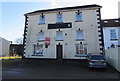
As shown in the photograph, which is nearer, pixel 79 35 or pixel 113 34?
pixel 79 35

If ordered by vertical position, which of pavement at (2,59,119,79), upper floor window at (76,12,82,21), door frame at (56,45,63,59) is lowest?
pavement at (2,59,119,79)

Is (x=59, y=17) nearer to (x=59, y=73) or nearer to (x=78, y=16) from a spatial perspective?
(x=78, y=16)

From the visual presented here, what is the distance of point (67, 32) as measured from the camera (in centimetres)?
1730

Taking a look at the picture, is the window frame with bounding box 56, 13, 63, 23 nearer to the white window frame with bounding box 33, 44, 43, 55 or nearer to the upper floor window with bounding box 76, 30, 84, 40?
the upper floor window with bounding box 76, 30, 84, 40

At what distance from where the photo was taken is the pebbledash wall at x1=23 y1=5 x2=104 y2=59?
16.4 meters

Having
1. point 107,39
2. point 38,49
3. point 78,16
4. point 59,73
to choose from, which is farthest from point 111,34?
point 59,73

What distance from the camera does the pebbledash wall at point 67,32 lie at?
16.4m

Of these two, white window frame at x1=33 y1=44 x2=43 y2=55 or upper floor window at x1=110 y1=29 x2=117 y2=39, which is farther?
white window frame at x1=33 y1=44 x2=43 y2=55

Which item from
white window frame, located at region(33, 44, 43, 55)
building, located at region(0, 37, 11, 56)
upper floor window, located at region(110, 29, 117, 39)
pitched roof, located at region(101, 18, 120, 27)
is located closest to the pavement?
white window frame, located at region(33, 44, 43, 55)

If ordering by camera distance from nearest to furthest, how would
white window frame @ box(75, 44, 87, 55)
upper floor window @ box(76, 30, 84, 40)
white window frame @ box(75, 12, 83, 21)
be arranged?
white window frame @ box(75, 44, 87, 55) → upper floor window @ box(76, 30, 84, 40) → white window frame @ box(75, 12, 83, 21)

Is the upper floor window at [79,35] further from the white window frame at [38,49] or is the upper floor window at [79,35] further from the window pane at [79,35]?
the white window frame at [38,49]

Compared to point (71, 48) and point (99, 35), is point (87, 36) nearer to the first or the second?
point (99, 35)

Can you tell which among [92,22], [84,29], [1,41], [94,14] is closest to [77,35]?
[84,29]

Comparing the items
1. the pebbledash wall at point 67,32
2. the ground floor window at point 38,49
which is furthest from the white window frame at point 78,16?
the ground floor window at point 38,49
